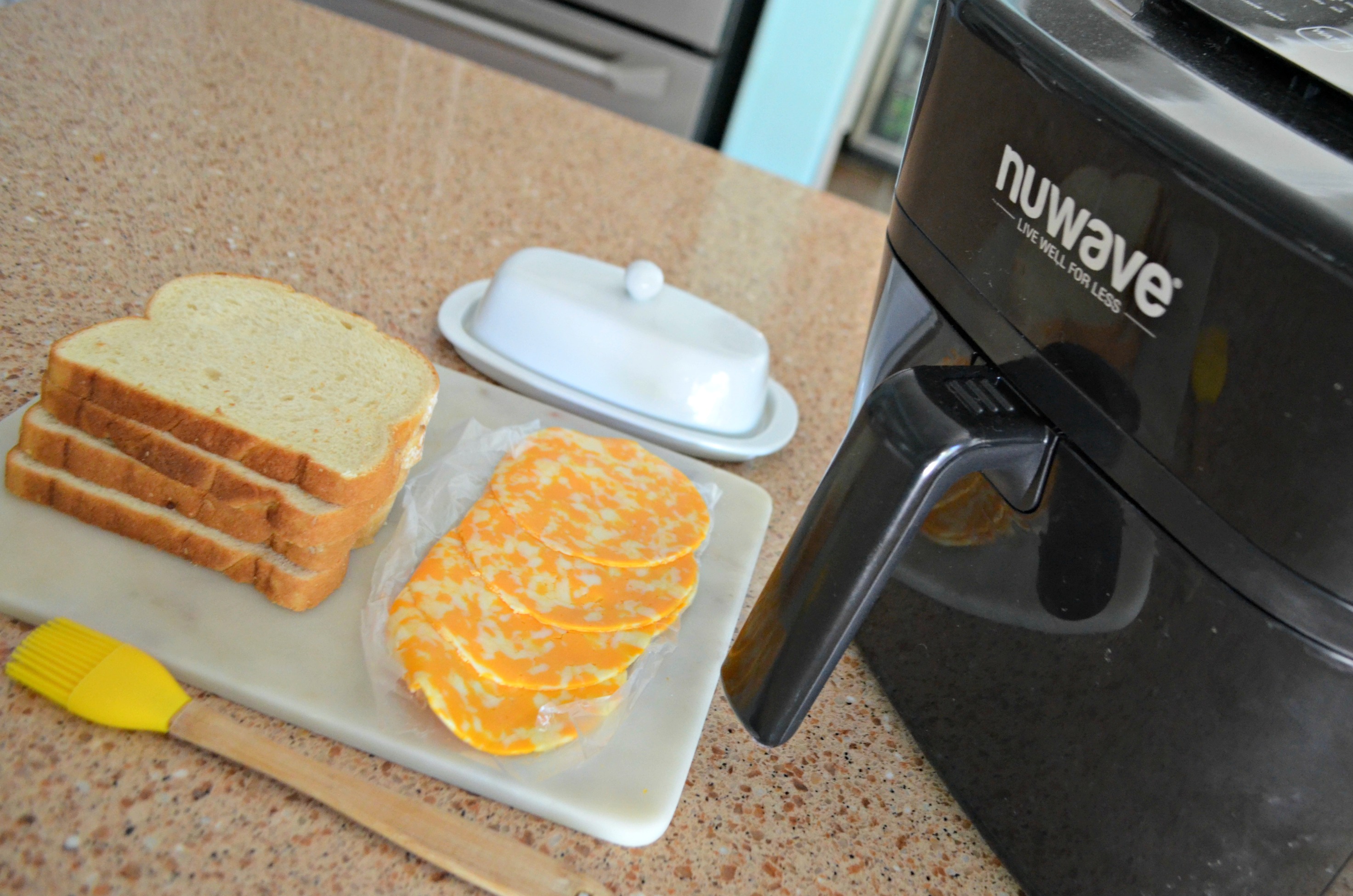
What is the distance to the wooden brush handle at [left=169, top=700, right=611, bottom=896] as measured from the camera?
0.48 metres

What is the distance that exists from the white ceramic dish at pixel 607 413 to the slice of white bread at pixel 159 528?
26 centimetres

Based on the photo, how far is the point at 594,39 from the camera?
7.19ft

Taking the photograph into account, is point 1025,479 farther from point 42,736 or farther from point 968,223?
point 42,736

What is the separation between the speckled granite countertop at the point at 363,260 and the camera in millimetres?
481

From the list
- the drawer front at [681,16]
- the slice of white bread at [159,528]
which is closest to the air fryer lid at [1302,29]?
the slice of white bread at [159,528]

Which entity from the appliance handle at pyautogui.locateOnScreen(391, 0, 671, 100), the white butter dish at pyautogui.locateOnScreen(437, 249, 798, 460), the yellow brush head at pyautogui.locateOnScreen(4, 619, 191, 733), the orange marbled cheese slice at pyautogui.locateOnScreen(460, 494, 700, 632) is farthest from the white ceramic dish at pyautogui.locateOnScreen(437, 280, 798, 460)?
the appliance handle at pyautogui.locateOnScreen(391, 0, 671, 100)

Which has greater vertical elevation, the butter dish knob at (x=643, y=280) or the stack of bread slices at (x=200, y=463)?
the butter dish knob at (x=643, y=280)

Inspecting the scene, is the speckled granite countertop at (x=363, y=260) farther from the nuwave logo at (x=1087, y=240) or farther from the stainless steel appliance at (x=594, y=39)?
the stainless steel appliance at (x=594, y=39)

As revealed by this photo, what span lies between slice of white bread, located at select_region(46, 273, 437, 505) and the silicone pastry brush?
0.14m

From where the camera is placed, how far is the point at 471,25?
6.91ft

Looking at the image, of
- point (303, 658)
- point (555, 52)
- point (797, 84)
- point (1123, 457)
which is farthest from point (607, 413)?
point (797, 84)

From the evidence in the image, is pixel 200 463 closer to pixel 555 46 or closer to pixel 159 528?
pixel 159 528

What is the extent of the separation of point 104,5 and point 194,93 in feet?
0.79

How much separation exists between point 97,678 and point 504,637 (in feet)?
0.64
